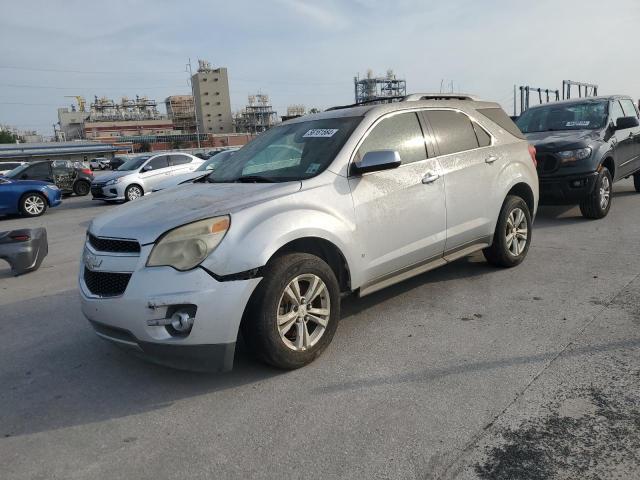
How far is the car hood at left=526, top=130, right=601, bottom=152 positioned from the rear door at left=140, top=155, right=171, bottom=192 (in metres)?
12.1

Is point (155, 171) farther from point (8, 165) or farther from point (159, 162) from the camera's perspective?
point (8, 165)

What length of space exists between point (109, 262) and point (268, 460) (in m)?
1.62

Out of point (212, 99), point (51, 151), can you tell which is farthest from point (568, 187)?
point (212, 99)

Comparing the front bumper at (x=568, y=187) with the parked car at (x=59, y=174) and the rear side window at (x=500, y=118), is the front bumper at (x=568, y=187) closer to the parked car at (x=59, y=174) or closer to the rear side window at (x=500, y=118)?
the rear side window at (x=500, y=118)

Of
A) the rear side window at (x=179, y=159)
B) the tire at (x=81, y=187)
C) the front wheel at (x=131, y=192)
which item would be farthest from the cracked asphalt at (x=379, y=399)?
the tire at (x=81, y=187)

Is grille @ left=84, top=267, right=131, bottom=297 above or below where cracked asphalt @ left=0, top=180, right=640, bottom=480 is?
above

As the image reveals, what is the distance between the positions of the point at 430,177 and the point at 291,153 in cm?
120

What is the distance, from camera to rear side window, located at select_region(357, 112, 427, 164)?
13.5ft

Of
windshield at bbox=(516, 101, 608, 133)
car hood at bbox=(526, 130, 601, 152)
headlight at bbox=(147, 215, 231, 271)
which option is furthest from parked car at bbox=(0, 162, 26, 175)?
headlight at bbox=(147, 215, 231, 271)

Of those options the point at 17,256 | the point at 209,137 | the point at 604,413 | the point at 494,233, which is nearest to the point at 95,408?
the point at 604,413

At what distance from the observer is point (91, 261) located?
3438 mm

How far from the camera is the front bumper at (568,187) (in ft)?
24.8

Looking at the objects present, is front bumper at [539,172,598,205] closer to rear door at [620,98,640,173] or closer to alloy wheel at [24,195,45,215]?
rear door at [620,98,640,173]

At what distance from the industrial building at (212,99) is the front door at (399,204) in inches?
5338
